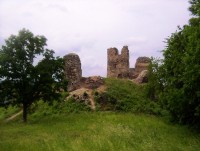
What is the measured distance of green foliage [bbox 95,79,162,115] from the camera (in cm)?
3791

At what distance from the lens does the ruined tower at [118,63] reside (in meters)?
56.0

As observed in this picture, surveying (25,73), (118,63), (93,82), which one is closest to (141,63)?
(118,63)

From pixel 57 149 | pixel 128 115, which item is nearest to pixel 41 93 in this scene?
pixel 128 115

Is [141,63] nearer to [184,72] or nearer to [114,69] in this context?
[114,69]

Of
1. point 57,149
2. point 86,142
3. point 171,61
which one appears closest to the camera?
point 57,149

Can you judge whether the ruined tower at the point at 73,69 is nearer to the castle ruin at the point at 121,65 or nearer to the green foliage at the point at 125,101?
the green foliage at the point at 125,101

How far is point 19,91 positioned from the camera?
34.7 metres

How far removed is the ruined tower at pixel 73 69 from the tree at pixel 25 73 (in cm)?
903

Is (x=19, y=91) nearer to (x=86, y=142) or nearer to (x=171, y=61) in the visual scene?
(x=171, y=61)

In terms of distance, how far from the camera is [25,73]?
34562mm

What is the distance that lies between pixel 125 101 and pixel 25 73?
11186 mm

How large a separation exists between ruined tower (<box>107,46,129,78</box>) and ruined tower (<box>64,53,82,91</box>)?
38.3ft

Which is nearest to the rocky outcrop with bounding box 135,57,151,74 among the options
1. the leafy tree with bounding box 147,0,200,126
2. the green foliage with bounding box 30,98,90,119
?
the green foliage with bounding box 30,98,90,119

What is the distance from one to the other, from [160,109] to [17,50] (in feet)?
50.9
